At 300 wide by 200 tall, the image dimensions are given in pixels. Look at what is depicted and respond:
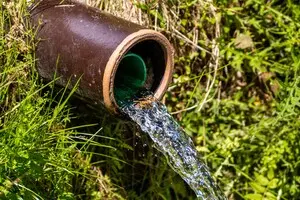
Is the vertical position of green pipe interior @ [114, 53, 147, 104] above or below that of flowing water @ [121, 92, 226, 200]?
above

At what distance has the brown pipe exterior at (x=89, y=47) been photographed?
2.74 meters

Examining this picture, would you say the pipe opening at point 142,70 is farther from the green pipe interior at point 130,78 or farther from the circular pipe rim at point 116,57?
the circular pipe rim at point 116,57

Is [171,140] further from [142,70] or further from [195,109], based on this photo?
[195,109]

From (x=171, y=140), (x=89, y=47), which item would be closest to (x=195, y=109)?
A: (x=171, y=140)

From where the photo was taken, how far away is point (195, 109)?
11.5 ft

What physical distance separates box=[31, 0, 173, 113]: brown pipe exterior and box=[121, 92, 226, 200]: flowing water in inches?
3.0

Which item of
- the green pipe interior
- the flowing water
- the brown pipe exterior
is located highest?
the brown pipe exterior

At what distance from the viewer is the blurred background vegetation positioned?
2938 mm

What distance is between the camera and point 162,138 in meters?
3.02

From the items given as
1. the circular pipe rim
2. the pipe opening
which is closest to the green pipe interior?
the pipe opening

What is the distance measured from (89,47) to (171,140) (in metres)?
0.54

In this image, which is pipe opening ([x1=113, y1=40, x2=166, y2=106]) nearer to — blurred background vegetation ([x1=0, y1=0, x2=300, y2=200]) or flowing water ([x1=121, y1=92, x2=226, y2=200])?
flowing water ([x1=121, y1=92, x2=226, y2=200])

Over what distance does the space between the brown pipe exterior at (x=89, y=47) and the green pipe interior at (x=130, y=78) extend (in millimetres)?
58

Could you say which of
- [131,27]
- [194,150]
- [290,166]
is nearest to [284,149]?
[290,166]
